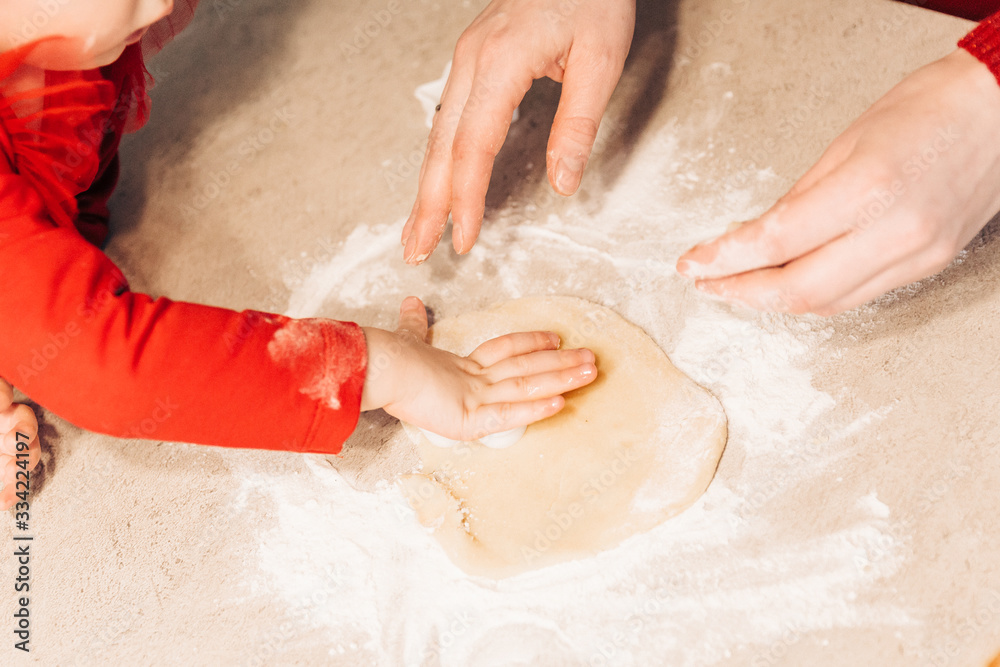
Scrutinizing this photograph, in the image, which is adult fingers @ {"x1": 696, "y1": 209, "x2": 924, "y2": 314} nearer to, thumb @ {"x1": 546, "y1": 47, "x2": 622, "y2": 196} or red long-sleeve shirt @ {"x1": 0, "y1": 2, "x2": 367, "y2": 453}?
thumb @ {"x1": 546, "y1": 47, "x2": 622, "y2": 196}

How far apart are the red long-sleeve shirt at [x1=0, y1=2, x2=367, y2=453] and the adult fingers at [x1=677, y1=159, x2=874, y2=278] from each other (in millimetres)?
469

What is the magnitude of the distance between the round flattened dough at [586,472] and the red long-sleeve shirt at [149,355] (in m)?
0.19

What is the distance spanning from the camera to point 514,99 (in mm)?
1004

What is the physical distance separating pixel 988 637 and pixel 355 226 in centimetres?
110

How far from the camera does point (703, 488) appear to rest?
3.01ft

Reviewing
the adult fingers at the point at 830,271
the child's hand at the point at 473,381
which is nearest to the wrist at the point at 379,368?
the child's hand at the point at 473,381

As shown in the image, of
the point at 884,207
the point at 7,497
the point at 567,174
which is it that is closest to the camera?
the point at 884,207

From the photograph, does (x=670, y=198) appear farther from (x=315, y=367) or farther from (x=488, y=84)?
(x=315, y=367)

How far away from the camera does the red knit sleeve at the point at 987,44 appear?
75cm

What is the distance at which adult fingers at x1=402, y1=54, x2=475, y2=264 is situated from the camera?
1.02 meters

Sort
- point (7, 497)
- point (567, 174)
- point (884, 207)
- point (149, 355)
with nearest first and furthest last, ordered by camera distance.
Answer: point (884, 207)
point (149, 355)
point (567, 174)
point (7, 497)

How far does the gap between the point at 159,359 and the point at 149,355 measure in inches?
0.5


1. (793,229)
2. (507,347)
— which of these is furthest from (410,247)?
(793,229)

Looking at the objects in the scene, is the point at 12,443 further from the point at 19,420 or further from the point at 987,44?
the point at 987,44
